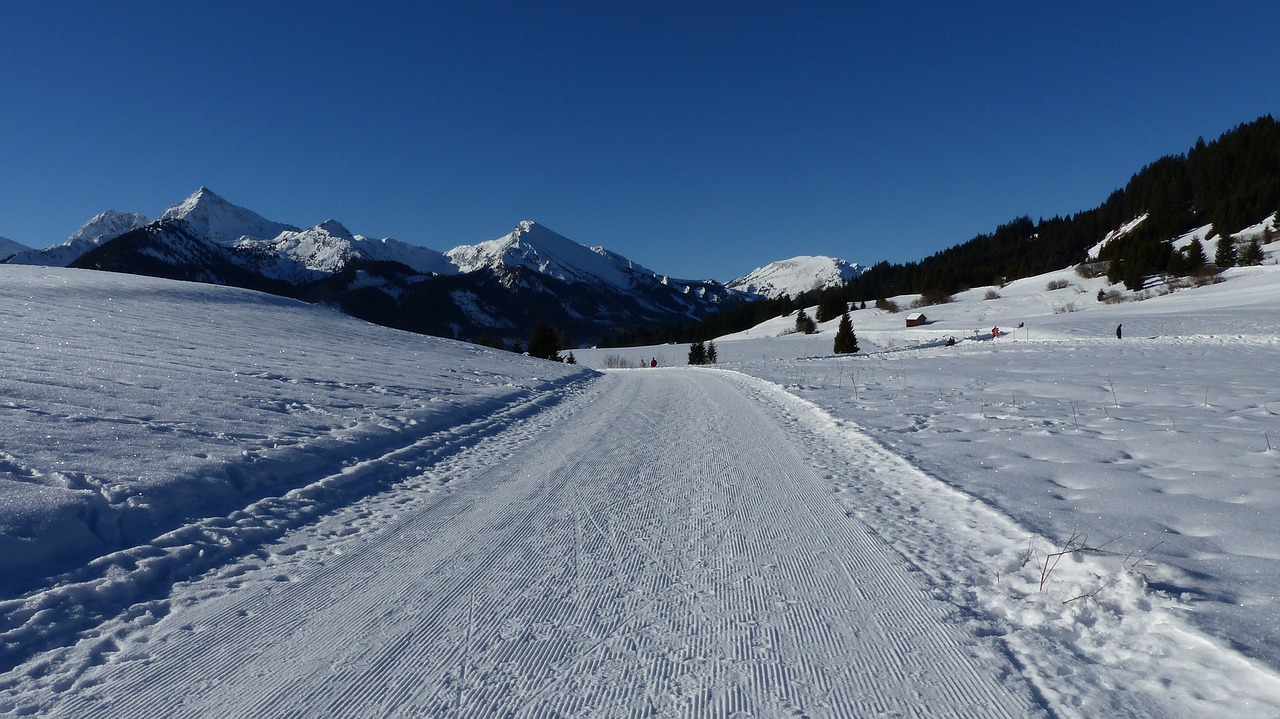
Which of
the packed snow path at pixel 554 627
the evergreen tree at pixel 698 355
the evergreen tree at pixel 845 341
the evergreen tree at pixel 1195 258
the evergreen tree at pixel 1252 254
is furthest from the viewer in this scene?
the evergreen tree at pixel 1195 258

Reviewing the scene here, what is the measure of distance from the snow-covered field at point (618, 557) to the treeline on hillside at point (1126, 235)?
7671cm

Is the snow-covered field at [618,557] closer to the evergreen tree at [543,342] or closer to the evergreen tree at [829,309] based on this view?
the evergreen tree at [543,342]

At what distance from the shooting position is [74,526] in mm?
4406

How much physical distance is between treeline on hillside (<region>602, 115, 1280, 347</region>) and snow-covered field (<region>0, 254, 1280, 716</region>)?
252ft

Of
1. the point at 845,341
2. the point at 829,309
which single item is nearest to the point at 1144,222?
the point at 829,309

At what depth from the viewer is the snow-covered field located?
274 centimetres

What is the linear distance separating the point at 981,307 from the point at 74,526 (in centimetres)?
8431

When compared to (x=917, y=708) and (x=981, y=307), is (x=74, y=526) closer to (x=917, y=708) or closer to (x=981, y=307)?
(x=917, y=708)

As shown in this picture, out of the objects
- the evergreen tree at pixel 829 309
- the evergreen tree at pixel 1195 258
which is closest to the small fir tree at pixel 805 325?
the evergreen tree at pixel 829 309

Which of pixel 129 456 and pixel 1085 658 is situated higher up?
pixel 129 456

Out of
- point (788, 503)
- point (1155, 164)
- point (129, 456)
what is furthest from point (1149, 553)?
point (1155, 164)

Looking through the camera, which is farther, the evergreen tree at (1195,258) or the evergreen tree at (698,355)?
the evergreen tree at (1195,258)

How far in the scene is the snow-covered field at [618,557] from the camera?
8.98ft

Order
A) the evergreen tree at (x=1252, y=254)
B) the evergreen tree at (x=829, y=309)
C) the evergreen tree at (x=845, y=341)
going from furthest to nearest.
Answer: the evergreen tree at (x=829, y=309)
the evergreen tree at (x=1252, y=254)
the evergreen tree at (x=845, y=341)
